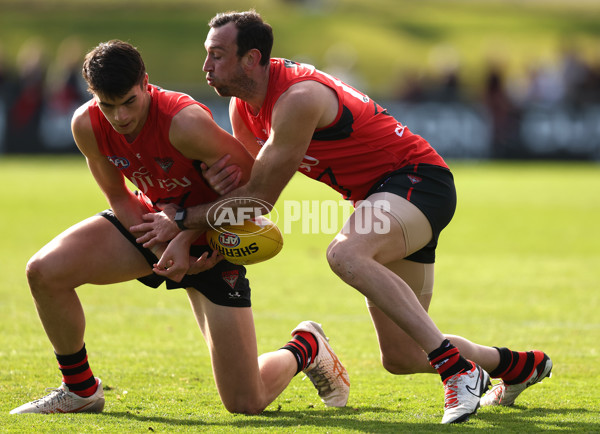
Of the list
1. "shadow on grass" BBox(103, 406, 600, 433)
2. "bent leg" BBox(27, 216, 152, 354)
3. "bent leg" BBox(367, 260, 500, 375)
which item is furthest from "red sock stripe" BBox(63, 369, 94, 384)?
"bent leg" BBox(367, 260, 500, 375)

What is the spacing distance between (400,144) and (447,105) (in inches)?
722

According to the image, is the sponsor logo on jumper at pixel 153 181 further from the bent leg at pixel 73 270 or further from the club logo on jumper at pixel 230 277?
the club logo on jumper at pixel 230 277

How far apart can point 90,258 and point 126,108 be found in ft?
2.97

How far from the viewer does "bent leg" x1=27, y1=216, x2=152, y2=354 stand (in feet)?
17.0

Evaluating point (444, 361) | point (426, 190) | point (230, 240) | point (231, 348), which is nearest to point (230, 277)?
point (230, 240)

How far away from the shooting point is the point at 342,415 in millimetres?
5148

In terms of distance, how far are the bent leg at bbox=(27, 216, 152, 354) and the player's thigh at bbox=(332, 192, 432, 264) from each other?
1.32 meters

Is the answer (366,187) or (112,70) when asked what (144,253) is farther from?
(366,187)

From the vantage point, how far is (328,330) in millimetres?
7574

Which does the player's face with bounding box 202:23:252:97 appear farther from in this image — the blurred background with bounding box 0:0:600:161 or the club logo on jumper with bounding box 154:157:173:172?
the blurred background with bounding box 0:0:600:161

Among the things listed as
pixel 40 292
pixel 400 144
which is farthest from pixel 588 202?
pixel 40 292

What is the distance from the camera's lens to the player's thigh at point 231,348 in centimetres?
528

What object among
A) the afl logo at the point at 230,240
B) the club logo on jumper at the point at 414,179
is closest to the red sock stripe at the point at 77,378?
the afl logo at the point at 230,240

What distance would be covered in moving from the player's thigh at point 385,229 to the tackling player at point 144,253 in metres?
0.76
